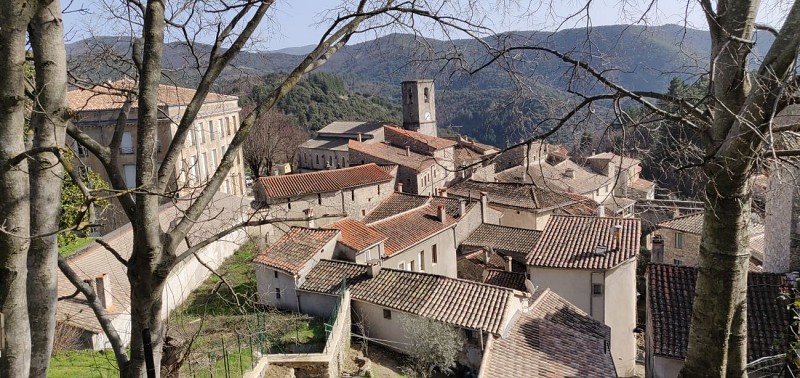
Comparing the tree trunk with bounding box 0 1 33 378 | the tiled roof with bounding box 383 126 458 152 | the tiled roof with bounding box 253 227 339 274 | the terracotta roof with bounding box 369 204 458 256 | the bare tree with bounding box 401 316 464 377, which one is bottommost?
the bare tree with bounding box 401 316 464 377

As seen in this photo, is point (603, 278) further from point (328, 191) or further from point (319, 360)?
point (328, 191)

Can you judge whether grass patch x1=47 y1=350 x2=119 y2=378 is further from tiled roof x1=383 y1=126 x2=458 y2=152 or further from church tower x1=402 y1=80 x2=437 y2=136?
church tower x1=402 y1=80 x2=437 y2=136

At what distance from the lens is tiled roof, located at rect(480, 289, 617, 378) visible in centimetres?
1080

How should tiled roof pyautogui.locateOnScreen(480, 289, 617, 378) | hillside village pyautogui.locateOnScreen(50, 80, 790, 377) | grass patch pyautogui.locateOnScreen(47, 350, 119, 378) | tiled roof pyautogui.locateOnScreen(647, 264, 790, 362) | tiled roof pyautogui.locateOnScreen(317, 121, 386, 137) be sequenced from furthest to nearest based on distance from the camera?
tiled roof pyautogui.locateOnScreen(317, 121, 386, 137) → tiled roof pyautogui.locateOnScreen(647, 264, 790, 362) → tiled roof pyautogui.locateOnScreen(480, 289, 617, 378) → hillside village pyautogui.locateOnScreen(50, 80, 790, 377) → grass patch pyautogui.locateOnScreen(47, 350, 119, 378)

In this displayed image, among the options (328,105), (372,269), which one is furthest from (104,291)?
(328,105)

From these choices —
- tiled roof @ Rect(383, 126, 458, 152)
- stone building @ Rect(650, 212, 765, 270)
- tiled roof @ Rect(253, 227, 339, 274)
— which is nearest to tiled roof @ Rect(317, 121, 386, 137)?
tiled roof @ Rect(383, 126, 458, 152)

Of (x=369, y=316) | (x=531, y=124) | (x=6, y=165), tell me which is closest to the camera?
(x=6, y=165)

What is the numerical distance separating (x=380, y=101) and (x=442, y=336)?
273 ft

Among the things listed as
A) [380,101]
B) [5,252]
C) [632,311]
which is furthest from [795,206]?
[380,101]

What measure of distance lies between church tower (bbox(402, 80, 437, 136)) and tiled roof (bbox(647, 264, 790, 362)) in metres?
47.5

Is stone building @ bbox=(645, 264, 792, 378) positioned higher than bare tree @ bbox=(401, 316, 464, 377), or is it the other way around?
stone building @ bbox=(645, 264, 792, 378)

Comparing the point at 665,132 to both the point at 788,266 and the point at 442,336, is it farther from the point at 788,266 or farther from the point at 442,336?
the point at 788,266

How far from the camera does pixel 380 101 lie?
94.1 m

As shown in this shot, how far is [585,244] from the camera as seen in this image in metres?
17.5
